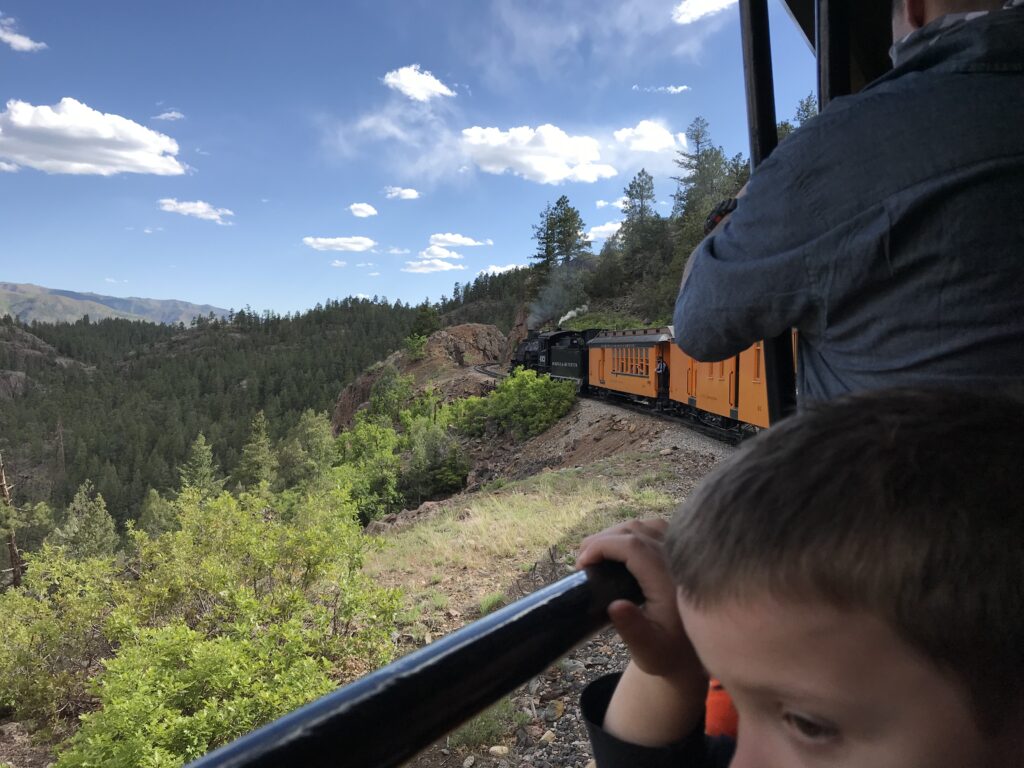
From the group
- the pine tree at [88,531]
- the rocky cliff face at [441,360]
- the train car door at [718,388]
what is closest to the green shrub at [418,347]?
the rocky cliff face at [441,360]

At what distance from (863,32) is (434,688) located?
291 centimetres

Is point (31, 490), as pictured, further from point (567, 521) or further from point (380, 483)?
point (567, 521)

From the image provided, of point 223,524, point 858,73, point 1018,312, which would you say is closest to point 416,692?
point 1018,312

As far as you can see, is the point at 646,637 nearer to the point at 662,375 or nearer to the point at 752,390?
the point at 752,390

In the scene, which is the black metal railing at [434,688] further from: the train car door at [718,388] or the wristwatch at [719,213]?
the train car door at [718,388]

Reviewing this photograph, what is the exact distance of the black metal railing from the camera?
588mm

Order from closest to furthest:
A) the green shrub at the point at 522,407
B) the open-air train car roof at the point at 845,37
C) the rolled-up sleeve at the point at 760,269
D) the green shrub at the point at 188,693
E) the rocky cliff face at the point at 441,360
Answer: the rolled-up sleeve at the point at 760,269
the open-air train car roof at the point at 845,37
the green shrub at the point at 188,693
the green shrub at the point at 522,407
the rocky cliff face at the point at 441,360

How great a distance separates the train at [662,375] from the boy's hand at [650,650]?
5283 mm

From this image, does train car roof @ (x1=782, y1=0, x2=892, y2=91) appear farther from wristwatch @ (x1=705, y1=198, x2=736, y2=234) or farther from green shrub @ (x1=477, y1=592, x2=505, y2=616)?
green shrub @ (x1=477, y1=592, x2=505, y2=616)

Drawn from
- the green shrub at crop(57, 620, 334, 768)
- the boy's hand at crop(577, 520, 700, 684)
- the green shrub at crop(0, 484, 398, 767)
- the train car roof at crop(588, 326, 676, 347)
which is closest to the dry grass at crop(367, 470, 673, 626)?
the green shrub at crop(0, 484, 398, 767)

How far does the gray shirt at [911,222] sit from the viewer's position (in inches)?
46.8

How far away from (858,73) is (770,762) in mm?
2911

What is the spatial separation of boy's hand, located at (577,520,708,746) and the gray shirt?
58 centimetres

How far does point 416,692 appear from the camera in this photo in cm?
68
